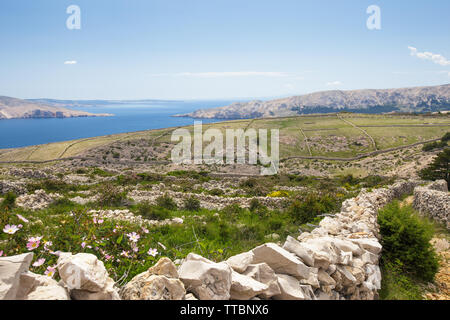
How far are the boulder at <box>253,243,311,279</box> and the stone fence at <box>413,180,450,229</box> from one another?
9.44 metres

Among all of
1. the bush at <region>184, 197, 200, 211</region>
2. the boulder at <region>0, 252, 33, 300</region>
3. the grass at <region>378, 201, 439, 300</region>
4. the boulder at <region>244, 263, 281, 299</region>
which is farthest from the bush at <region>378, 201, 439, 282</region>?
the bush at <region>184, 197, 200, 211</region>

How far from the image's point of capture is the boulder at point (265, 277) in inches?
109

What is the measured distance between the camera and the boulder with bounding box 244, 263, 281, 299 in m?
2.78

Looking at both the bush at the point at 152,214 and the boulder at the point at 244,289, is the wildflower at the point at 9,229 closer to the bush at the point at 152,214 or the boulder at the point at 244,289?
the boulder at the point at 244,289

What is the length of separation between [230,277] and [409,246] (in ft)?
16.2

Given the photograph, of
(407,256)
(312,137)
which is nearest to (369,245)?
(407,256)

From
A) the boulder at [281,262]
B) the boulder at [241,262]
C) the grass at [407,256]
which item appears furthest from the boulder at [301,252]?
the grass at [407,256]

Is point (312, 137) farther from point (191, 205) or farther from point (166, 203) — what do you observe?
point (166, 203)

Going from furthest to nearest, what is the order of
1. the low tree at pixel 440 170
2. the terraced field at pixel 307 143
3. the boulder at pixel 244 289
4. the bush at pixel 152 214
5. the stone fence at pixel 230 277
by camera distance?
the terraced field at pixel 307 143 < the low tree at pixel 440 170 < the bush at pixel 152 214 < the boulder at pixel 244 289 < the stone fence at pixel 230 277

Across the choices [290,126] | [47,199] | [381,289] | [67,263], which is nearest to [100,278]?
[67,263]

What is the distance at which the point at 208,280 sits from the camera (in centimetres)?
255

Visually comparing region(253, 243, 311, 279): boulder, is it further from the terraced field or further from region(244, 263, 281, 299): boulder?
the terraced field
